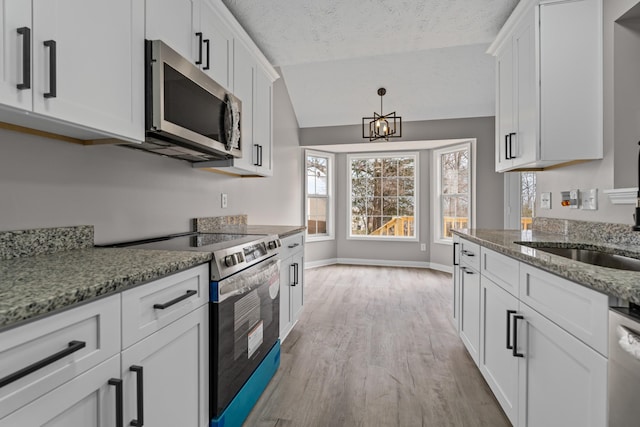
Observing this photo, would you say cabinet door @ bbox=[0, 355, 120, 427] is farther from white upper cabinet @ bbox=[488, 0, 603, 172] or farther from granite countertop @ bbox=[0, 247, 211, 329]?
white upper cabinet @ bbox=[488, 0, 603, 172]

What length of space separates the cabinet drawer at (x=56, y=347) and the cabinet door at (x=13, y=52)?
0.65 meters

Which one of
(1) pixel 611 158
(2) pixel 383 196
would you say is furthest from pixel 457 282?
(2) pixel 383 196

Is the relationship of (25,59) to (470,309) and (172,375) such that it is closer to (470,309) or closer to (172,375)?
(172,375)

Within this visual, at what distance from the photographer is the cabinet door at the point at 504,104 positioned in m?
2.26

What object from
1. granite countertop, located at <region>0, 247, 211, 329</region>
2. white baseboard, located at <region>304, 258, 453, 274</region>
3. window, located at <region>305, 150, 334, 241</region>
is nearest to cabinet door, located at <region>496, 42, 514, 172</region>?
granite countertop, located at <region>0, 247, 211, 329</region>

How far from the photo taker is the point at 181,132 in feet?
5.00

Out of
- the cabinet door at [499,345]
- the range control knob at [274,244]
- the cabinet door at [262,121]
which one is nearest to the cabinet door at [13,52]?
the range control knob at [274,244]

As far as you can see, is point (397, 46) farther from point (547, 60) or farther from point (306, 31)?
point (547, 60)

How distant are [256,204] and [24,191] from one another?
2.33 meters

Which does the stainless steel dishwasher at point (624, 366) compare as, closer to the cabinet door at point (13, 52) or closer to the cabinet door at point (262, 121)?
the cabinet door at point (13, 52)

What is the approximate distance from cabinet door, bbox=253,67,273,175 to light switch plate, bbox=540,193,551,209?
2.36 meters

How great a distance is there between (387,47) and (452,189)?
120 inches

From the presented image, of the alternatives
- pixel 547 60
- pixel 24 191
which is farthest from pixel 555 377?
pixel 24 191

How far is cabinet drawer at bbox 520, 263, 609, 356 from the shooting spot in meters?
0.87
